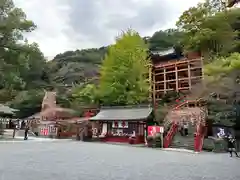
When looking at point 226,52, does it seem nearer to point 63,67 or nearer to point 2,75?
point 2,75

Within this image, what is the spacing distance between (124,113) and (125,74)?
15.9 ft

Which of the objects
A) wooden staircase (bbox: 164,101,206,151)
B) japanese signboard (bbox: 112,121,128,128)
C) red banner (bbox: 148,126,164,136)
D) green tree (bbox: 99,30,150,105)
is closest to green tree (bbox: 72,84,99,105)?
green tree (bbox: 99,30,150,105)

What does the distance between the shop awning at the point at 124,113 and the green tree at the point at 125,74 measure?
1692mm

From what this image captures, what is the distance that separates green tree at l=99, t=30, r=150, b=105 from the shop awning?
169cm

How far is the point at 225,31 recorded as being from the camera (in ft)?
100

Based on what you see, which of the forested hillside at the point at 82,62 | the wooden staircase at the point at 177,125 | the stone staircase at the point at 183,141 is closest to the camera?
the wooden staircase at the point at 177,125

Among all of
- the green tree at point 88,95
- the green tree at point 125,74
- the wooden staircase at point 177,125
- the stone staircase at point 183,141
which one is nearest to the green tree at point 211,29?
the green tree at point 125,74

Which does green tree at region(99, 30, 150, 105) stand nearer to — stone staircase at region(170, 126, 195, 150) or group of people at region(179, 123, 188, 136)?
group of people at region(179, 123, 188, 136)

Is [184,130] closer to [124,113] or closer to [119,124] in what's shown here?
[124,113]

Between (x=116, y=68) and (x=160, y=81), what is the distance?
25.3ft

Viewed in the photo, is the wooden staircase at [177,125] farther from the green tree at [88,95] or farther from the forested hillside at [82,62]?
the forested hillside at [82,62]

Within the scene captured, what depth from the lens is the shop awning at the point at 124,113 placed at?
2889cm

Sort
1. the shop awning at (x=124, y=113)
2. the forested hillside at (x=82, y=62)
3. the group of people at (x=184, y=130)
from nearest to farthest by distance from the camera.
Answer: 1. the group of people at (x=184, y=130)
2. the shop awning at (x=124, y=113)
3. the forested hillside at (x=82, y=62)

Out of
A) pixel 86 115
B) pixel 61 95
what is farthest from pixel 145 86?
pixel 61 95
